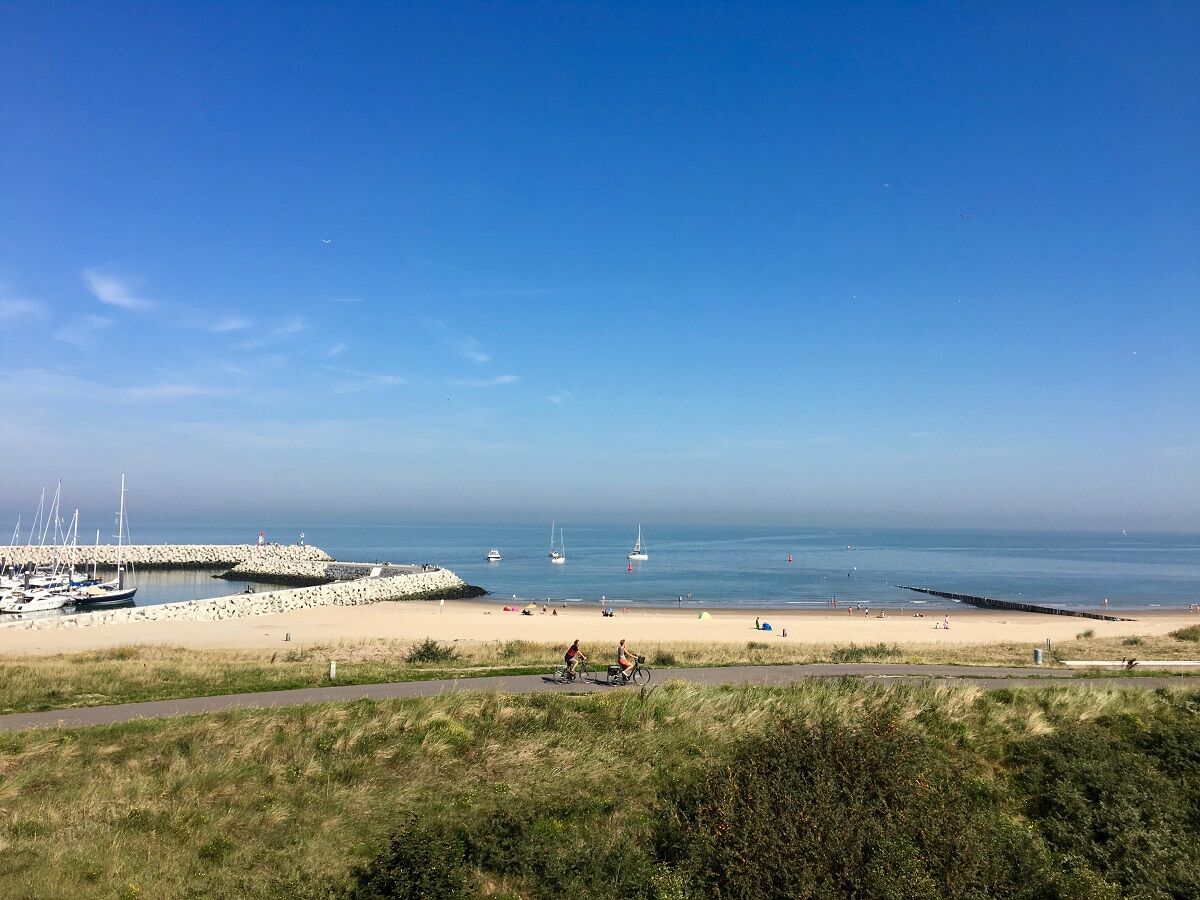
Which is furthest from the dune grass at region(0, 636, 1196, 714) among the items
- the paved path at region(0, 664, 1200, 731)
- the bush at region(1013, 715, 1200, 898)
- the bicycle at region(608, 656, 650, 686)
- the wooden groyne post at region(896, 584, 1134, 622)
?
the wooden groyne post at region(896, 584, 1134, 622)

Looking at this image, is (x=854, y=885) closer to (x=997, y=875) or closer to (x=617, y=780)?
(x=997, y=875)

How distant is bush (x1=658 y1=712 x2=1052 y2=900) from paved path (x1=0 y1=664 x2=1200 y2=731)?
284 inches

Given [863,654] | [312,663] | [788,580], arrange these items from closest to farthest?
[312,663], [863,654], [788,580]

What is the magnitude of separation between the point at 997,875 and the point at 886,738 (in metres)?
2.32

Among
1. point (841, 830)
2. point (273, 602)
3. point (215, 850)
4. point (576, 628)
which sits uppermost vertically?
point (841, 830)

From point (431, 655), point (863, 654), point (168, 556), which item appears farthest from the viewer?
point (168, 556)

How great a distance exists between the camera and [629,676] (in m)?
19.2

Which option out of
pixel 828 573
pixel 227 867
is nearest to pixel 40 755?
pixel 227 867

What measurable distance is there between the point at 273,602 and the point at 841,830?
55.9m

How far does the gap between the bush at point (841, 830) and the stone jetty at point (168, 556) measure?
→ 91.1m

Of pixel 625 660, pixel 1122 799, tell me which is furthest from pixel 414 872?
pixel 625 660

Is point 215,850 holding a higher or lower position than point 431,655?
higher

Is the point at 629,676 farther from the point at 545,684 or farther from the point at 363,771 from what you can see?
the point at 363,771

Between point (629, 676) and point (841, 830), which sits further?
point (629, 676)
